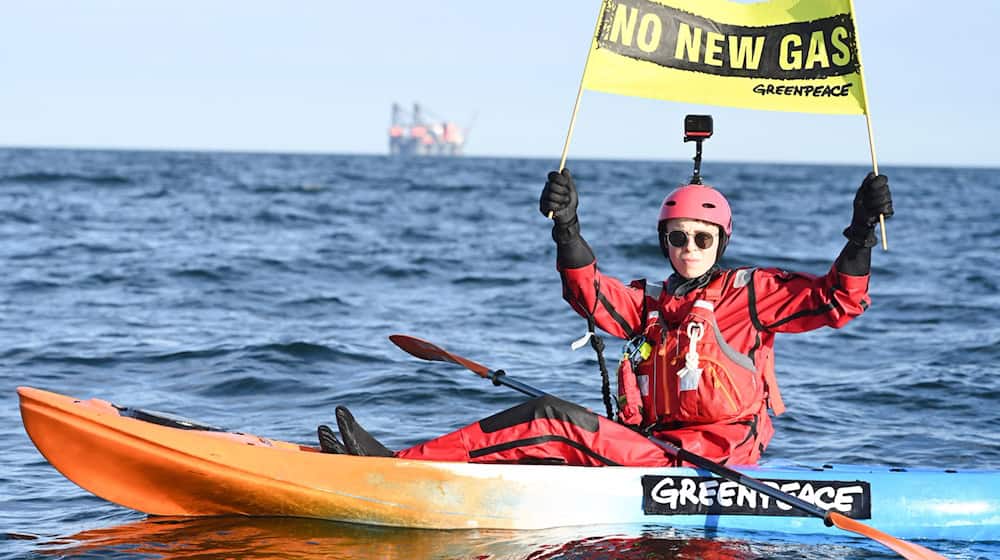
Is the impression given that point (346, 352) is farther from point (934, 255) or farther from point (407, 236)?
point (934, 255)

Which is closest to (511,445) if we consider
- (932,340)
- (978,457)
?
(978,457)

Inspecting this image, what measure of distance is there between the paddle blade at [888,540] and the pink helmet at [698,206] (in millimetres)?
1437

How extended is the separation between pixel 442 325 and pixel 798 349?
380 centimetres

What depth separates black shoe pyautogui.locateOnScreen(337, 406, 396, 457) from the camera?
19.2 feet

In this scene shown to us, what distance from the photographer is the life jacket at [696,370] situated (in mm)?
5652

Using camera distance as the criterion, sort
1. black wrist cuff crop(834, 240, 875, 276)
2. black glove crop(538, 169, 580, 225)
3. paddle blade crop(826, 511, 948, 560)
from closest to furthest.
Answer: paddle blade crop(826, 511, 948, 560) → black wrist cuff crop(834, 240, 875, 276) → black glove crop(538, 169, 580, 225)

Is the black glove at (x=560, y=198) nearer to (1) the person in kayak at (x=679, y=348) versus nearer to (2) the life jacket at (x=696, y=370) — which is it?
(1) the person in kayak at (x=679, y=348)

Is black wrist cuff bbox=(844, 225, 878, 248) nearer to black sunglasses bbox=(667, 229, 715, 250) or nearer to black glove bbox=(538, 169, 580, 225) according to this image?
black sunglasses bbox=(667, 229, 715, 250)

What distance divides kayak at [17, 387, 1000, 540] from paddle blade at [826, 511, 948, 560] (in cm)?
33

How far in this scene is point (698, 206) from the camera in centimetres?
567

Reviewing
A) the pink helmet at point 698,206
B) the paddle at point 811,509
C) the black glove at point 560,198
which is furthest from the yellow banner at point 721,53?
the paddle at point 811,509

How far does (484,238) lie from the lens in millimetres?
23859

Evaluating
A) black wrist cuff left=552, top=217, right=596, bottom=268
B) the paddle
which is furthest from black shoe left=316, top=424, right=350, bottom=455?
the paddle

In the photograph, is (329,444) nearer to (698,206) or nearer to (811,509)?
(698,206)
